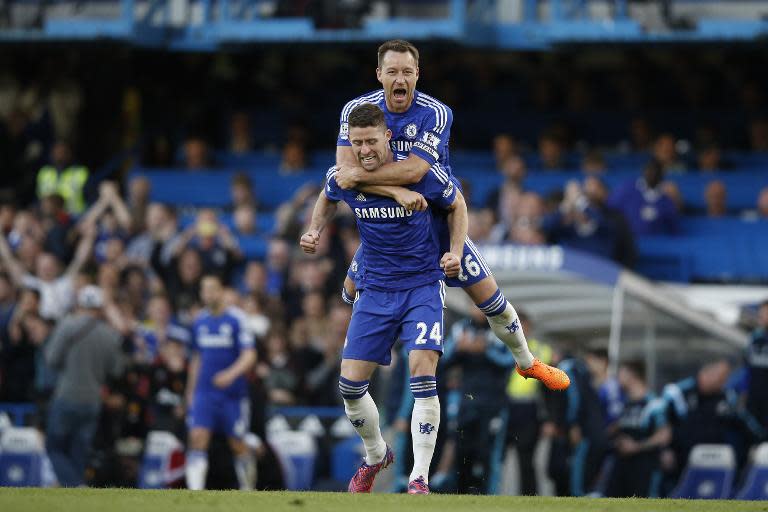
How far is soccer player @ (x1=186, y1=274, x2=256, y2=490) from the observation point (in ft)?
49.5

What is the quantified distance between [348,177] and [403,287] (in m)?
0.79

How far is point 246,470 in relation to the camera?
51.0ft

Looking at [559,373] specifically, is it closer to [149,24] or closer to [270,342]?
[270,342]

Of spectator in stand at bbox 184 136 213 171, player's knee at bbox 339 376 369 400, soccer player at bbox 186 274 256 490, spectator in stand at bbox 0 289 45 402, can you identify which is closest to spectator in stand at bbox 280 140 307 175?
spectator in stand at bbox 184 136 213 171

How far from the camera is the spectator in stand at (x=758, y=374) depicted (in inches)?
585

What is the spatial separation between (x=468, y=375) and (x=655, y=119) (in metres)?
7.18

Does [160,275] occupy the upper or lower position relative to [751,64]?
lower

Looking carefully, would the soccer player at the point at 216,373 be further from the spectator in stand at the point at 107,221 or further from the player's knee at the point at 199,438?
the spectator in stand at the point at 107,221

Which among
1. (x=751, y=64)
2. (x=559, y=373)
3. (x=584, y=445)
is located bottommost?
(x=584, y=445)

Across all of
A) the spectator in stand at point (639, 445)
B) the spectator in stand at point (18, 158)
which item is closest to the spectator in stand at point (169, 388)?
the spectator in stand at point (639, 445)

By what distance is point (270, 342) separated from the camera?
1630cm

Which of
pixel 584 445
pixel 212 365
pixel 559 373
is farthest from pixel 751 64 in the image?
pixel 559 373

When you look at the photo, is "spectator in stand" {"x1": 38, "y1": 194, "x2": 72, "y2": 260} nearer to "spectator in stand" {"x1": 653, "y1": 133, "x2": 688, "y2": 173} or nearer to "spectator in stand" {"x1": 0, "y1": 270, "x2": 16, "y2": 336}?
"spectator in stand" {"x1": 0, "y1": 270, "x2": 16, "y2": 336}

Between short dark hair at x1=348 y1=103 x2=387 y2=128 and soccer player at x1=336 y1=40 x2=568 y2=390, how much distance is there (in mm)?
145
